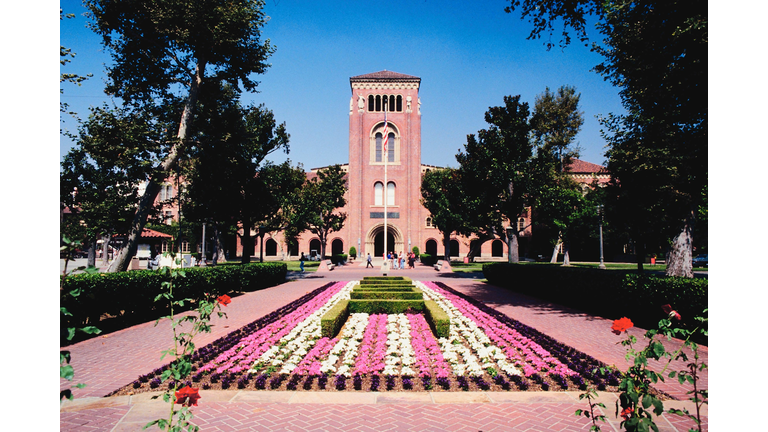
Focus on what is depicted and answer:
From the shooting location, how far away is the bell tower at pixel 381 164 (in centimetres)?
4462

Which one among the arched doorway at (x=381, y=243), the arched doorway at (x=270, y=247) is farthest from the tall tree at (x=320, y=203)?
the arched doorway at (x=270, y=247)

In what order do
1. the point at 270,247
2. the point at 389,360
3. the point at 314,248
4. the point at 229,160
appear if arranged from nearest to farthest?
the point at 389,360 < the point at 229,160 < the point at 270,247 < the point at 314,248

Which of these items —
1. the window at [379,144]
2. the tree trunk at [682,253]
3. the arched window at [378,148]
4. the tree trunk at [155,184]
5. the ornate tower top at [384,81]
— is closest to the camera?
the tree trunk at [155,184]

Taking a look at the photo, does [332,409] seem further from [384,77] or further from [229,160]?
[384,77]

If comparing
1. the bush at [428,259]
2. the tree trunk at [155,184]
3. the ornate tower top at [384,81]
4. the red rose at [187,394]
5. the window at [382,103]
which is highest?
the ornate tower top at [384,81]

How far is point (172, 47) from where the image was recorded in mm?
14227

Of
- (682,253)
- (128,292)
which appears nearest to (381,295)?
(128,292)

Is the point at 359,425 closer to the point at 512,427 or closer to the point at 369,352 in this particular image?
the point at 512,427

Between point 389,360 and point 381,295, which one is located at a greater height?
point 381,295

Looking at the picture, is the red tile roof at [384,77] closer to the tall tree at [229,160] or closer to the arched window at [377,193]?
the arched window at [377,193]

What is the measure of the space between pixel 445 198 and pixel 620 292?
26.8 meters

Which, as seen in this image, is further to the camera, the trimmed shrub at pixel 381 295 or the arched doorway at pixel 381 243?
the arched doorway at pixel 381 243

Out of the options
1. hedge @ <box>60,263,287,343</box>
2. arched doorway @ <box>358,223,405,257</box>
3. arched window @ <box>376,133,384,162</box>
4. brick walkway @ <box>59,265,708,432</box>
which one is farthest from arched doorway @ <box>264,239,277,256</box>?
brick walkway @ <box>59,265,708,432</box>
